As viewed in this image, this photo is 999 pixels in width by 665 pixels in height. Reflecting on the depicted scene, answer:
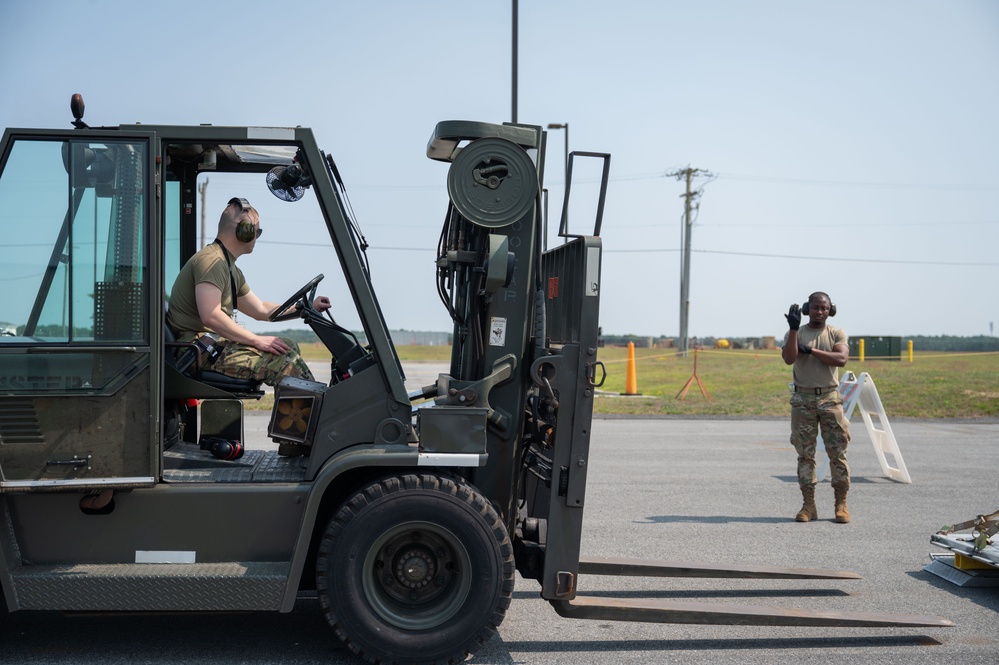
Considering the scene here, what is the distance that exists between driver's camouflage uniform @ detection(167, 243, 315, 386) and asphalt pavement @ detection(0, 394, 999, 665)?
1.45 meters

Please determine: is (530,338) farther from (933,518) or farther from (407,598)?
(933,518)

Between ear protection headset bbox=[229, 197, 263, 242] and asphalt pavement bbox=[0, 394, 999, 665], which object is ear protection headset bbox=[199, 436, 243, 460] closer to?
asphalt pavement bbox=[0, 394, 999, 665]

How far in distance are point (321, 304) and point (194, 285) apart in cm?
68

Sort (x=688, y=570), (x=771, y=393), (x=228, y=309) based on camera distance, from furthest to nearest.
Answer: (x=771, y=393), (x=688, y=570), (x=228, y=309)

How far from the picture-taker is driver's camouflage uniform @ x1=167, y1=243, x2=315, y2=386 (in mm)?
4797

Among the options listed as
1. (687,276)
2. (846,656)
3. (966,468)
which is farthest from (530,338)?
(687,276)

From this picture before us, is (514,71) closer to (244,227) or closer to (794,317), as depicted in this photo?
(794,317)

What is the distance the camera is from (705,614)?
15.6ft

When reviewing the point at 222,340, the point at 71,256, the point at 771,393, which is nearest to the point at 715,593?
the point at 222,340

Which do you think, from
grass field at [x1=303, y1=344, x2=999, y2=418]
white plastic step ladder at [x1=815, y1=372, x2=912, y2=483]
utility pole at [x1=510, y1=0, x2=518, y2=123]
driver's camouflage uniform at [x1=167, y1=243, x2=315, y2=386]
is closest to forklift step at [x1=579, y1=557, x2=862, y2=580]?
driver's camouflage uniform at [x1=167, y1=243, x2=315, y2=386]

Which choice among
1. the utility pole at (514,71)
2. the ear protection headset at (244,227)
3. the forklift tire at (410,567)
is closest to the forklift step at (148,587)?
the forklift tire at (410,567)

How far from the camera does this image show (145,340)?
14.1ft

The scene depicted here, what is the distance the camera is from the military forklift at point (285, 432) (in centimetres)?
425

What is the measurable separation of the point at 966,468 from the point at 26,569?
36.7 feet
